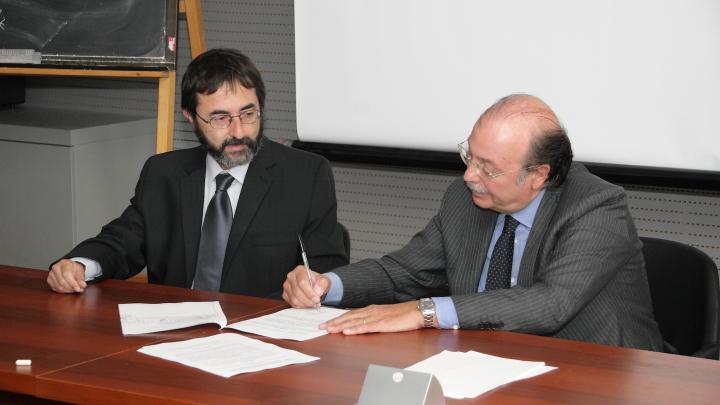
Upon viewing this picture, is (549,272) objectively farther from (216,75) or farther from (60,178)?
(60,178)

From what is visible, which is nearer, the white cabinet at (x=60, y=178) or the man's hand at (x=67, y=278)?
the man's hand at (x=67, y=278)

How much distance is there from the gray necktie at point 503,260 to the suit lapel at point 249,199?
2.57 feet

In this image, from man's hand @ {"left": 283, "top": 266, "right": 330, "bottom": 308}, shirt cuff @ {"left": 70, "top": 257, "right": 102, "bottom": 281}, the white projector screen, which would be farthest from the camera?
the white projector screen

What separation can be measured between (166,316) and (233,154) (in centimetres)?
75

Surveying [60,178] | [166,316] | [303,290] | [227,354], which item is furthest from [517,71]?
[60,178]

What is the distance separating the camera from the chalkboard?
4020 millimetres

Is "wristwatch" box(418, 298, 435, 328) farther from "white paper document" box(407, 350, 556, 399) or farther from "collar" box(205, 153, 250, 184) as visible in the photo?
"collar" box(205, 153, 250, 184)

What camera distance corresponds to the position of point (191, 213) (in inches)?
120

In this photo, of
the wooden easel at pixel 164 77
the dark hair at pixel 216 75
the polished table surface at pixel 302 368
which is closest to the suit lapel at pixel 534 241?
the polished table surface at pixel 302 368

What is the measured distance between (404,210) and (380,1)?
3.20ft

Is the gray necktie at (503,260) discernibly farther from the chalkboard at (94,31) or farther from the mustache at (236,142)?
the chalkboard at (94,31)

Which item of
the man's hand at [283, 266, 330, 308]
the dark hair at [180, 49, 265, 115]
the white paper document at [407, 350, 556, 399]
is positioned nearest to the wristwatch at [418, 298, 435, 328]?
the white paper document at [407, 350, 556, 399]

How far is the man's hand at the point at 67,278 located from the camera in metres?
2.70

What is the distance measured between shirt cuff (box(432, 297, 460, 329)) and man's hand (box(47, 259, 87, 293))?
102 cm
